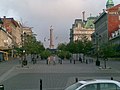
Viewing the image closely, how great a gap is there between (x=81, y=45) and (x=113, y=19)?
18911 millimetres

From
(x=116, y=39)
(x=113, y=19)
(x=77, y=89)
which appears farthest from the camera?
(x=113, y=19)

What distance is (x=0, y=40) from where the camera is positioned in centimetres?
11569

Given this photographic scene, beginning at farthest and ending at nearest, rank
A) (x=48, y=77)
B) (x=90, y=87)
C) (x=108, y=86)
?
(x=48, y=77) → (x=108, y=86) → (x=90, y=87)

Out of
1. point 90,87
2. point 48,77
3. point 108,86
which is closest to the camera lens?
point 90,87

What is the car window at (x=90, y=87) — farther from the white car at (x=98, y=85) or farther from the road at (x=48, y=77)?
the road at (x=48, y=77)

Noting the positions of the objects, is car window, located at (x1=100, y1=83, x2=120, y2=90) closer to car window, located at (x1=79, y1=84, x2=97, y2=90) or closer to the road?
car window, located at (x1=79, y1=84, x2=97, y2=90)

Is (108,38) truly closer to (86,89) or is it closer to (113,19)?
(113,19)

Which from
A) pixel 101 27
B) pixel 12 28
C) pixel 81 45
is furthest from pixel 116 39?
pixel 12 28

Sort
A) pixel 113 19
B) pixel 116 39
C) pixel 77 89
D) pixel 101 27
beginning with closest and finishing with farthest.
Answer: pixel 77 89, pixel 116 39, pixel 113 19, pixel 101 27

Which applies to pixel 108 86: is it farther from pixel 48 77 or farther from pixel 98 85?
pixel 48 77

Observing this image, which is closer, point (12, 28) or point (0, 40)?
point (0, 40)

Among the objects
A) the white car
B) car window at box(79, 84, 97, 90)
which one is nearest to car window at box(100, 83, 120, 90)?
the white car

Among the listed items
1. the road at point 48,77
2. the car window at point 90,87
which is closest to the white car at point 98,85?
the car window at point 90,87

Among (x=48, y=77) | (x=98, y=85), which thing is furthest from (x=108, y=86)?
(x=48, y=77)
